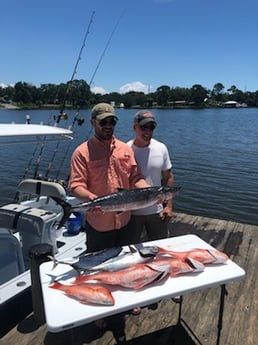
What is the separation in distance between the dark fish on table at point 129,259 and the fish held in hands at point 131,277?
50 mm

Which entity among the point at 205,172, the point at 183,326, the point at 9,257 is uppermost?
the point at 9,257

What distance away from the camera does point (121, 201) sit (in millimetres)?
2328

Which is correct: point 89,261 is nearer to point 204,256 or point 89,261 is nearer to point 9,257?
point 204,256

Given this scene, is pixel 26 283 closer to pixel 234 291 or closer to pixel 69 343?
pixel 69 343

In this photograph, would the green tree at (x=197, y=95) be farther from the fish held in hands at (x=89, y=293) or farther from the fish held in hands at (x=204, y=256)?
the fish held in hands at (x=89, y=293)

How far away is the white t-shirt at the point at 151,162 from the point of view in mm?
3006

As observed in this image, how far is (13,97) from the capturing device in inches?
2520

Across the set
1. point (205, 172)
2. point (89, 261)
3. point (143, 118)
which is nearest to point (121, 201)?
point (89, 261)

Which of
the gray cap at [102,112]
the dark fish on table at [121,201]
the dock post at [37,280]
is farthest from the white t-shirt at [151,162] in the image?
the dock post at [37,280]

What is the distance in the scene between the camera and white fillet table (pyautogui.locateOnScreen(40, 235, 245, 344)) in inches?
66.1

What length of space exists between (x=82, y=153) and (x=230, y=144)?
19.1 metres

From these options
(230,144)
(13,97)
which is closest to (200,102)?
(13,97)

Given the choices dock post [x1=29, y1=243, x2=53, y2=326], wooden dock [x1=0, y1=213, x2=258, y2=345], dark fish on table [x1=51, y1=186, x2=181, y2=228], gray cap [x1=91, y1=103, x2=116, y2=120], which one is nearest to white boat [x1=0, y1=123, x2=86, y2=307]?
dock post [x1=29, y1=243, x2=53, y2=326]

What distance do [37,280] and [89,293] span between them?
116 cm
